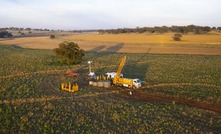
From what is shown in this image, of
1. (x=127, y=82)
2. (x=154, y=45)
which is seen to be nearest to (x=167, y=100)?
(x=127, y=82)

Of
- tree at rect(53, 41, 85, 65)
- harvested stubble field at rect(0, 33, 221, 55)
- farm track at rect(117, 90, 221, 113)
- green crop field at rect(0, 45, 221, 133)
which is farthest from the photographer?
harvested stubble field at rect(0, 33, 221, 55)

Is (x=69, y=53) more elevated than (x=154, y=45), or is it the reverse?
(x=69, y=53)

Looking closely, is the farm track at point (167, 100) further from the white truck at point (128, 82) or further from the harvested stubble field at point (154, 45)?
the harvested stubble field at point (154, 45)

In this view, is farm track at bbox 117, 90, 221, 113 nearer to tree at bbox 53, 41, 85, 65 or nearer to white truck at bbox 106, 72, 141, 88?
white truck at bbox 106, 72, 141, 88

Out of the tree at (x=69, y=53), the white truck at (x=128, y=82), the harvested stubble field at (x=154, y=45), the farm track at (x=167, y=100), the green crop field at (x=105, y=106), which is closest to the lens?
the green crop field at (x=105, y=106)

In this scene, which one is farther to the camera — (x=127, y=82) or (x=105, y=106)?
(x=127, y=82)

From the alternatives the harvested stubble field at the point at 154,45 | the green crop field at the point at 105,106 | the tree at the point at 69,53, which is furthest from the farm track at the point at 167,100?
the harvested stubble field at the point at 154,45

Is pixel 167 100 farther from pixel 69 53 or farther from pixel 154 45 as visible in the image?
pixel 154 45

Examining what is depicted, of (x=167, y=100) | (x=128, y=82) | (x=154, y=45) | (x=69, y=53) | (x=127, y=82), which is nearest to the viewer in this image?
(x=167, y=100)

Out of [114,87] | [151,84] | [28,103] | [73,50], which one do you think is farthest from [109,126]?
[73,50]

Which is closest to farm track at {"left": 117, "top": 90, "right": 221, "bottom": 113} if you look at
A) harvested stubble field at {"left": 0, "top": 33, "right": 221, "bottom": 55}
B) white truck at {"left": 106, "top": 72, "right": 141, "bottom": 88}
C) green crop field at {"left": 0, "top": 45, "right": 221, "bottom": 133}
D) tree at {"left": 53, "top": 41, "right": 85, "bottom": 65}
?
green crop field at {"left": 0, "top": 45, "right": 221, "bottom": 133}

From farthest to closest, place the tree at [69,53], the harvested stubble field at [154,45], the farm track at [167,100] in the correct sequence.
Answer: the harvested stubble field at [154,45]
the tree at [69,53]
the farm track at [167,100]
